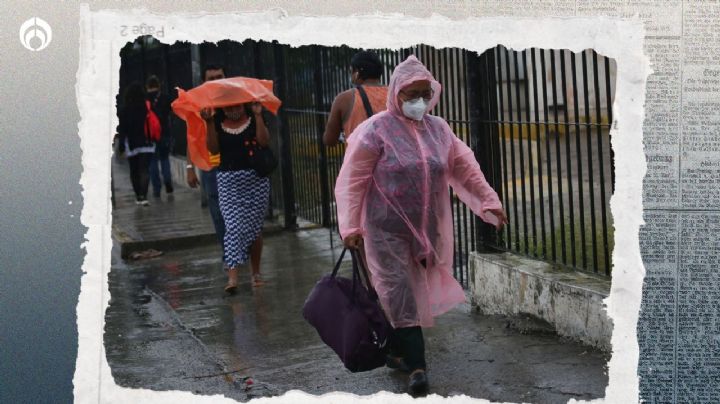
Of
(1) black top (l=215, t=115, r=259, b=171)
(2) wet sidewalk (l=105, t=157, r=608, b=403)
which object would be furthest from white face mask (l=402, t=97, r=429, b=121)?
(1) black top (l=215, t=115, r=259, b=171)

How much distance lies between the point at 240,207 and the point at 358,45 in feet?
8.68

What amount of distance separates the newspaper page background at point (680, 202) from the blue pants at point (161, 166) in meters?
9.71

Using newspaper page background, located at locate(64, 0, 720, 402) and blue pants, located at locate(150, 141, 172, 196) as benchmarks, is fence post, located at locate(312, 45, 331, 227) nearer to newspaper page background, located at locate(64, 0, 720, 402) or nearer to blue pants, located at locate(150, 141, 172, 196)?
blue pants, located at locate(150, 141, 172, 196)

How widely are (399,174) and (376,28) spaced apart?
2.53 feet

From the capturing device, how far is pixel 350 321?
5.79 m

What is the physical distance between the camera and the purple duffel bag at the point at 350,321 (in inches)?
227

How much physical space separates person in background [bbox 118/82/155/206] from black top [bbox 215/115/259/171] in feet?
18.9

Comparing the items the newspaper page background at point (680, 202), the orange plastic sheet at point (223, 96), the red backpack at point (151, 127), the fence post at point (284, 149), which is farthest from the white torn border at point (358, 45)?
the red backpack at point (151, 127)

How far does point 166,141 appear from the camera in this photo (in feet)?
50.0

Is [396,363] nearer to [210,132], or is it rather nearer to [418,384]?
[418,384]

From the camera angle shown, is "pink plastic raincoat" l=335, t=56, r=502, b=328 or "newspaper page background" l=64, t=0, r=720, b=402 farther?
"pink plastic raincoat" l=335, t=56, r=502, b=328

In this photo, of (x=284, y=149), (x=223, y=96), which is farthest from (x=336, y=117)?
(x=284, y=149)

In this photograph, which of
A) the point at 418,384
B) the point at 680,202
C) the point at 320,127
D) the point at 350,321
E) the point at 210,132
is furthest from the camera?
the point at 320,127

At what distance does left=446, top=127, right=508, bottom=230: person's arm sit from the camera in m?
5.96
